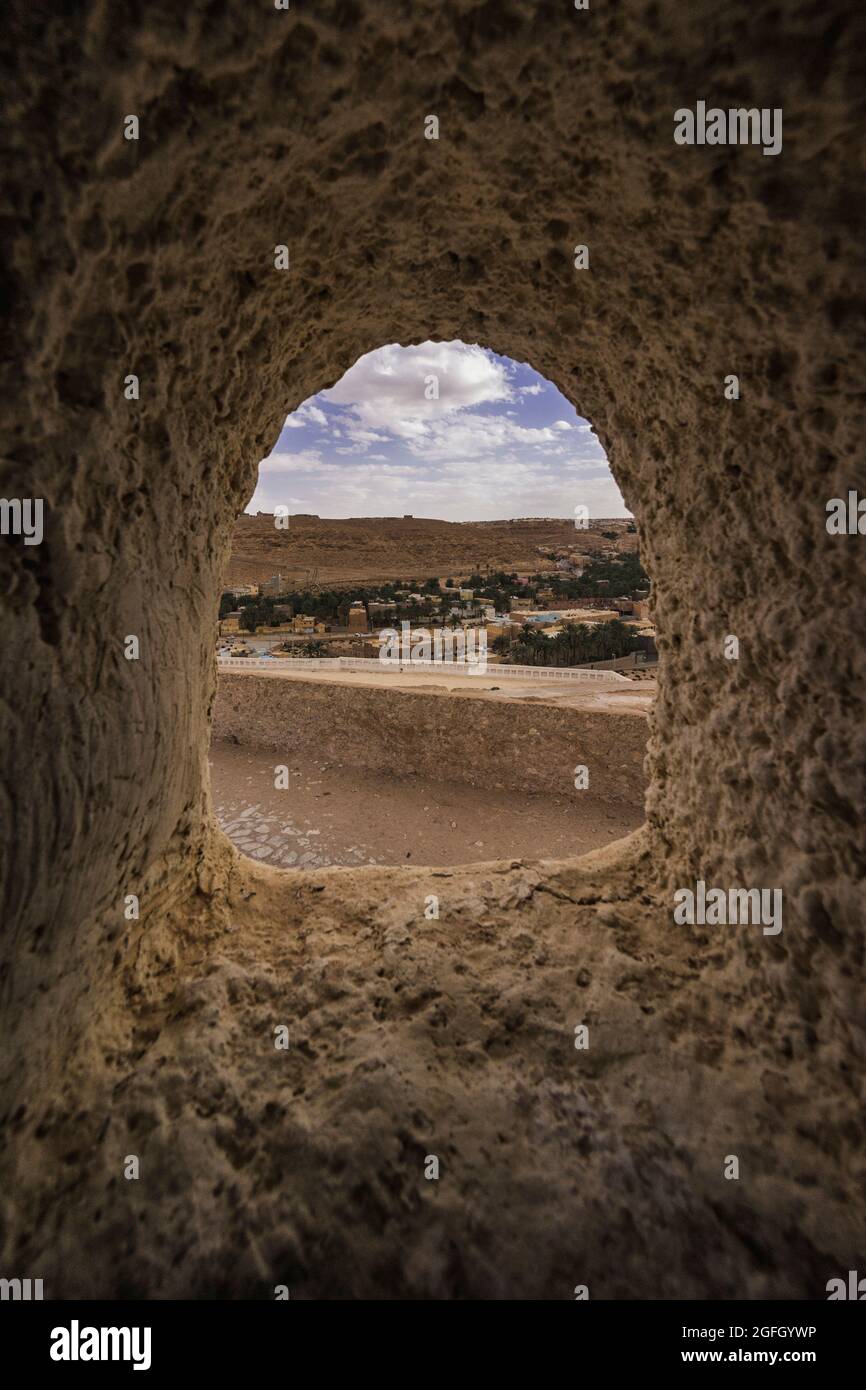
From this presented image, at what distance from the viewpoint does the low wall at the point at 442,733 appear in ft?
30.9

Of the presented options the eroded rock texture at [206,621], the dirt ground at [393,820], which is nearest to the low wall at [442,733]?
the dirt ground at [393,820]

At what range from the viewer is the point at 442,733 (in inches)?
418

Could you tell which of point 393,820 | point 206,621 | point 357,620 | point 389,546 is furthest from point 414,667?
point 389,546

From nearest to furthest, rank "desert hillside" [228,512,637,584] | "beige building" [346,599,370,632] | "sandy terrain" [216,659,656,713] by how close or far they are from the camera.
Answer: "sandy terrain" [216,659,656,713]
"beige building" [346,599,370,632]
"desert hillside" [228,512,637,584]

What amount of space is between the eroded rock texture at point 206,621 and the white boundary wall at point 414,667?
14.3 metres

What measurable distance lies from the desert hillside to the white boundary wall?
1570cm

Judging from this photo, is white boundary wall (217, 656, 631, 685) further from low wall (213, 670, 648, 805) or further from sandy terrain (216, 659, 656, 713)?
low wall (213, 670, 648, 805)

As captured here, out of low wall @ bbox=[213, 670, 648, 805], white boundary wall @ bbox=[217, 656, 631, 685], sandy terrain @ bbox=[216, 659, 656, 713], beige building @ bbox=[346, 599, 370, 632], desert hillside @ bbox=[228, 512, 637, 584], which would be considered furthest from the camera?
desert hillside @ bbox=[228, 512, 637, 584]

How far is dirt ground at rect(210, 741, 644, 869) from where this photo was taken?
8.37m

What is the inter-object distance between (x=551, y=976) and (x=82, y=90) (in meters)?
2.26

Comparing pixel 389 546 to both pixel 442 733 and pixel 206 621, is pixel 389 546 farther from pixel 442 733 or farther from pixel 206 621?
pixel 206 621

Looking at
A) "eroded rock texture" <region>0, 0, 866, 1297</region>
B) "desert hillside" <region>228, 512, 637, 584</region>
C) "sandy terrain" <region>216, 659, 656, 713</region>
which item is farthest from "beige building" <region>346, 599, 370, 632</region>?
"eroded rock texture" <region>0, 0, 866, 1297</region>

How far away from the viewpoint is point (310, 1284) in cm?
117
